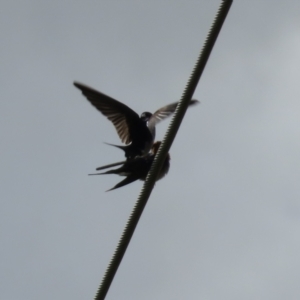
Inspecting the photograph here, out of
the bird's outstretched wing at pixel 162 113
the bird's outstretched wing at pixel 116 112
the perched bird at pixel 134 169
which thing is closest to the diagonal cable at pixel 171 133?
the perched bird at pixel 134 169

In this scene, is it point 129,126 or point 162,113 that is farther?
point 162,113

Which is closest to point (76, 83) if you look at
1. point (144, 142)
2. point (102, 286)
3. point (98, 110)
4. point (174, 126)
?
point (98, 110)

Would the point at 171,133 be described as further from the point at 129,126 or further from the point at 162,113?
the point at 162,113

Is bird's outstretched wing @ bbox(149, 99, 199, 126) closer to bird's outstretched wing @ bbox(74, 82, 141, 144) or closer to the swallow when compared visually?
the swallow

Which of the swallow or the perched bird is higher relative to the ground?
the swallow

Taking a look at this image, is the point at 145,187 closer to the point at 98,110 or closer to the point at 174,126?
the point at 174,126

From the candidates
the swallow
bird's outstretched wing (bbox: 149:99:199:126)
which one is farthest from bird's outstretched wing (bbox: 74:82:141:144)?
bird's outstretched wing (bbox: 149:99:199:126)

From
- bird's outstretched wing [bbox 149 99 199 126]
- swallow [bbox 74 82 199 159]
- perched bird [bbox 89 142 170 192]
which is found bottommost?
perched bird [bbox 89 142 170 192]

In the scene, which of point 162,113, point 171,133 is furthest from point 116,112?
point 171,133
